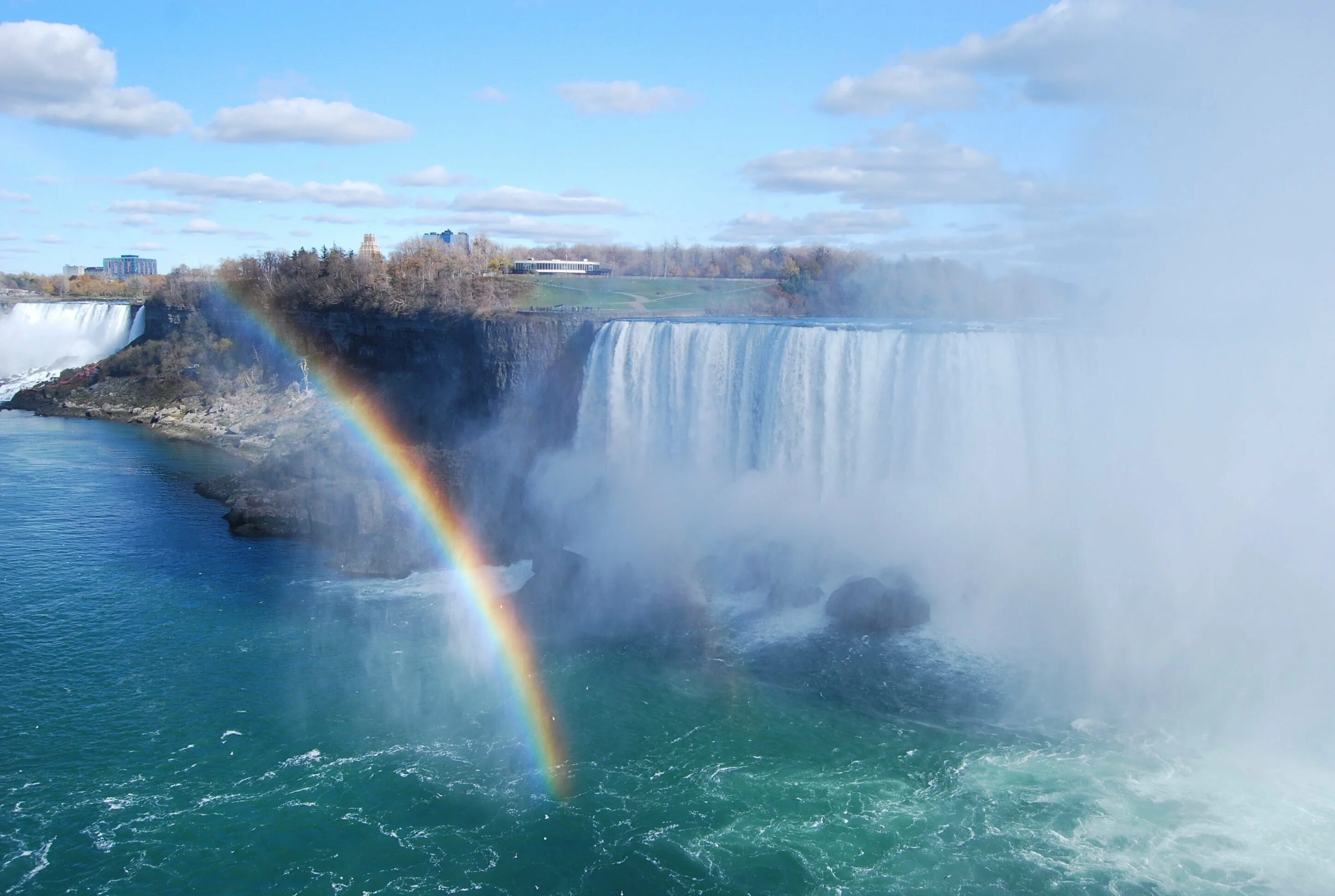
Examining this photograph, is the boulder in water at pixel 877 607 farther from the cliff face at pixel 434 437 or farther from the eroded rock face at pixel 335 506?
the eroded rock face at pixel 335 506

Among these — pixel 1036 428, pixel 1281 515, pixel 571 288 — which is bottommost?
pixel 1281 515

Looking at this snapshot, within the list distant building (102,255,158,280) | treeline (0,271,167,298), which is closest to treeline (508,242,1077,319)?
treeline (0,271,167,298)

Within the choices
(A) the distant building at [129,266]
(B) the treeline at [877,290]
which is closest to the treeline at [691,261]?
(B) the treeline at [877,290]

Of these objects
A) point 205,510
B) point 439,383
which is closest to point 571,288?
point 439,383

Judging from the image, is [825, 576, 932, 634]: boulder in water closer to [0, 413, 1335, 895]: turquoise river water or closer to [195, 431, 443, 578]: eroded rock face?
[0, 413, 1335, 895]: turquoise river water

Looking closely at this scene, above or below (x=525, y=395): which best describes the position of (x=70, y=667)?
below

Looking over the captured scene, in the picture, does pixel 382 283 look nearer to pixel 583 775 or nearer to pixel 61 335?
pixel 61 335

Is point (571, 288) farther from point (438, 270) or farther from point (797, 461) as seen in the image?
point (797, 461)
